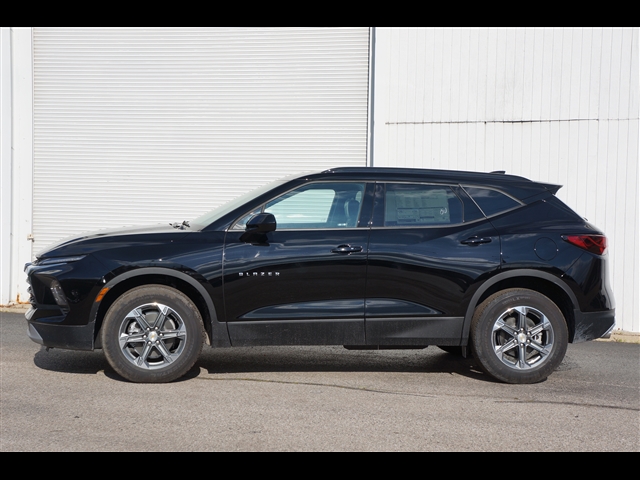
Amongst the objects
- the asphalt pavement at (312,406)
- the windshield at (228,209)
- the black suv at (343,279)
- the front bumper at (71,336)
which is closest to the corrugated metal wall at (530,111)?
the asphalt pavement at (312,406)

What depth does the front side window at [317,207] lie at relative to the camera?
22.0 feet

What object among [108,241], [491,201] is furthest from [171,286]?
[491,201]

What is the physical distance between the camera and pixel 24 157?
12.0 metres

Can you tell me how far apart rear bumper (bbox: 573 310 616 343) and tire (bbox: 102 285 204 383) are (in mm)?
3226

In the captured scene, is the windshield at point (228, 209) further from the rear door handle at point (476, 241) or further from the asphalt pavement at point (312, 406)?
the rear door handle at point (476, 241)

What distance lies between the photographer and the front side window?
6695mm

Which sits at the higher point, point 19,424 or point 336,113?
point 336,113

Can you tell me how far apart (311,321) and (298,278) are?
1.22 feet

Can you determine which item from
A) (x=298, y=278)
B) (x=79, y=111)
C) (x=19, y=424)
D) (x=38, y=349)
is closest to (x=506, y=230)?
(x=298, y=278)

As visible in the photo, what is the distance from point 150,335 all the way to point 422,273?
230 cm

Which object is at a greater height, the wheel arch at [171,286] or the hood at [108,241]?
the hood at [108,241]
